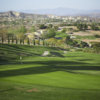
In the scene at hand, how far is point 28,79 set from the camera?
27922 mm

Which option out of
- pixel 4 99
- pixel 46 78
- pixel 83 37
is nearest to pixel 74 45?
pixel 83 37

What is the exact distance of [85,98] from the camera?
22.0 meters

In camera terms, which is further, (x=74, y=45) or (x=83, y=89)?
(x=74, y=45)

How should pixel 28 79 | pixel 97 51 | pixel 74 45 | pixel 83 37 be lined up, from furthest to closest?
pixel 83 37 < pixel 74 45 < pixel 97 51 < pixel 28 79

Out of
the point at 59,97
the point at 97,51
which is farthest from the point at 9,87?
the point at 97,51

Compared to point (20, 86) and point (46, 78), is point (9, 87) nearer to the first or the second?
point (20, 86)

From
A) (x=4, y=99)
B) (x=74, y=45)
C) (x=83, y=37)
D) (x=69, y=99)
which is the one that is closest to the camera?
(x=4, y=99)

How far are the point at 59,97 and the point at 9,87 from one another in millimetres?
5461

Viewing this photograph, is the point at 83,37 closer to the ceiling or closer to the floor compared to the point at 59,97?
closer to the floor

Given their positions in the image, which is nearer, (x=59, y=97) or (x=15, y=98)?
(x=15, y=98)

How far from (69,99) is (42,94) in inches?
108

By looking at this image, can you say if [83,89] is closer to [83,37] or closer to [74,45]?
[74,45]

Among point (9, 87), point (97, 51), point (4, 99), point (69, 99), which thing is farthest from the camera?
point (97, 51)

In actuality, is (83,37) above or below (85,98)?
below
